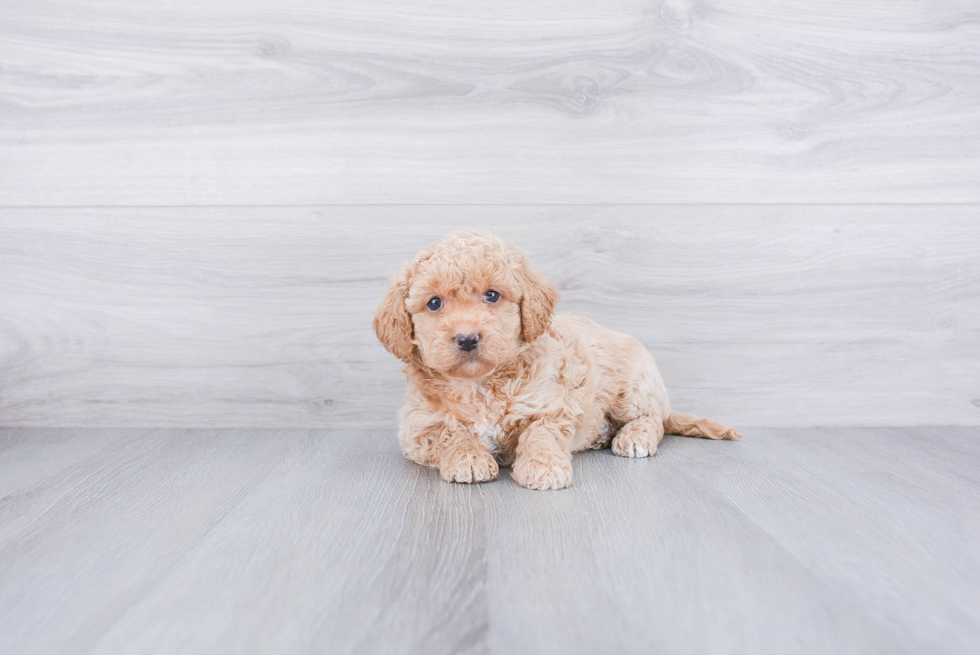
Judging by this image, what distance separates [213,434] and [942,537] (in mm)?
2024

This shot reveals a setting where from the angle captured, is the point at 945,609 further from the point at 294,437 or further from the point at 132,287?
the point at 132,287

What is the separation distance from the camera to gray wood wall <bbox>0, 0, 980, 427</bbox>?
7.10ft

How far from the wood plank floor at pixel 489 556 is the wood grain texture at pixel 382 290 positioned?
45cm

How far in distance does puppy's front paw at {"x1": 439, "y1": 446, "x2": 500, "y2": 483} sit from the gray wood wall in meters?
0.71

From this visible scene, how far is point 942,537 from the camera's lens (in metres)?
1.19

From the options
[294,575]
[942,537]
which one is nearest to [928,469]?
[942,537]

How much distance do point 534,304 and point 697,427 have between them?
2.60ft

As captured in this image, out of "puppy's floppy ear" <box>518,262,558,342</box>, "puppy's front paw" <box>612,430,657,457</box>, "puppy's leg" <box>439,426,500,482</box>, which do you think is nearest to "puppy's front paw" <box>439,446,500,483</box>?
"puppy's leg" <box>439,426,500,482</box>

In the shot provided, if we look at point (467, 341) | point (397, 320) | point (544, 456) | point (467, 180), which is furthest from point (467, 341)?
point (467, 180)

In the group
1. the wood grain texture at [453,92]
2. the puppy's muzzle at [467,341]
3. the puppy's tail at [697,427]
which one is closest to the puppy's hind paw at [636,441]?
the puppy's tail at [697,427]

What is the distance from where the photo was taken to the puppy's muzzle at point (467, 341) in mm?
1483

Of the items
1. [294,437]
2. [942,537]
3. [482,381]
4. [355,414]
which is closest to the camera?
[942,537]

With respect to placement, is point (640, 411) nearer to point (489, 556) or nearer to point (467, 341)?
point (467, 341)

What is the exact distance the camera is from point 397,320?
5.25ft
